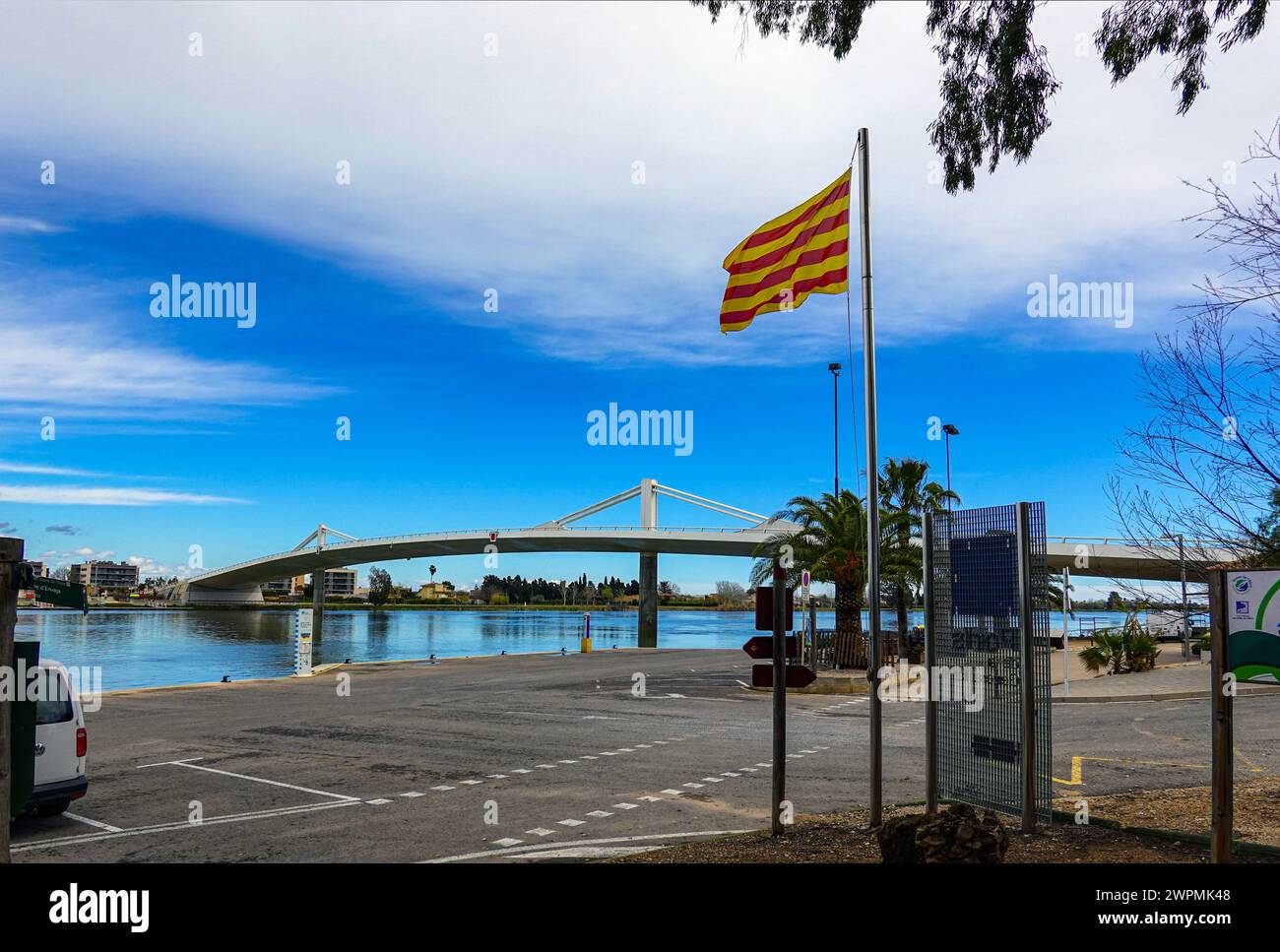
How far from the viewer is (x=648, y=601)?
71.1 m

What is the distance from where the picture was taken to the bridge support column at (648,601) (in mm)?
65988

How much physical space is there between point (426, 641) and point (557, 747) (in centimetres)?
6502

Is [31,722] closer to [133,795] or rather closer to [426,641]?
[133,795]

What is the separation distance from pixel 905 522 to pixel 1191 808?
24808 mm

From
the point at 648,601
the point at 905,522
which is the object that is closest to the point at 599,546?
the point at 648,601

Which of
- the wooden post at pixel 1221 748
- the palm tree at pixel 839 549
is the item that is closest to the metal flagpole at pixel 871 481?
the wooden post at pixel 1221 748

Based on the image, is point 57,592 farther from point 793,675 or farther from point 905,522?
point 905,522

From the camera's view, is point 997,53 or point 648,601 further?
point 648,601

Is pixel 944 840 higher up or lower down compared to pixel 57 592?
lower down

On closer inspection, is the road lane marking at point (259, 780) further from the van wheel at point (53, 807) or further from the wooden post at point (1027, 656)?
the wooden post at point (1027, 656)

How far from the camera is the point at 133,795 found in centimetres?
1026

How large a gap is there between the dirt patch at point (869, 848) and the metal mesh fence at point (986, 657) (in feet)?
1.36
